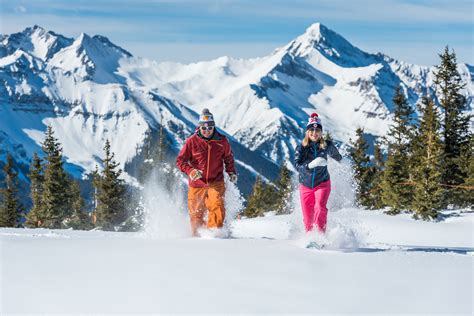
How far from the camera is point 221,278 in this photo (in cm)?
614

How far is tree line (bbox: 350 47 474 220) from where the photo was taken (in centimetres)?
2292

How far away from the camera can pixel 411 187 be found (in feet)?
86.6

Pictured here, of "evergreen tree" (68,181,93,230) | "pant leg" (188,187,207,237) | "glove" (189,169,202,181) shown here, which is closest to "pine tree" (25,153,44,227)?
"evergreen tree" (68,181,93,230)

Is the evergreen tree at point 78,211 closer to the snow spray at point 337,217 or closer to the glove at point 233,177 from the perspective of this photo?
the snow spray at point 337,217

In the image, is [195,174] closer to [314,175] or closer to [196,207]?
[196,207]

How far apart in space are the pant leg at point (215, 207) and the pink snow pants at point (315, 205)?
151 cm

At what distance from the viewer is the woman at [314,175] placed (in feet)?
31.5

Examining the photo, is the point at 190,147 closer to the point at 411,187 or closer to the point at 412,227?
the point at 412,227

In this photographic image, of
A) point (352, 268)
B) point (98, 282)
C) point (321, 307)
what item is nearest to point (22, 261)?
point (98, 282)

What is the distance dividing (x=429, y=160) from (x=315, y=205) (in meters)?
14.9

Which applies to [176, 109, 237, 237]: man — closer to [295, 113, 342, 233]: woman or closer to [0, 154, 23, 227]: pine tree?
[295, 113, 342, 233]: woman

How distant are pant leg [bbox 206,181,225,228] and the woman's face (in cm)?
203

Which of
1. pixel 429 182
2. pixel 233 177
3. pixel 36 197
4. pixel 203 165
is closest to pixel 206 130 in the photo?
pixel 203 165

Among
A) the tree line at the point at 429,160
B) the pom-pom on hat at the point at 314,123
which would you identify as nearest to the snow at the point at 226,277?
the pom-pom on hat at the point at 314,123
